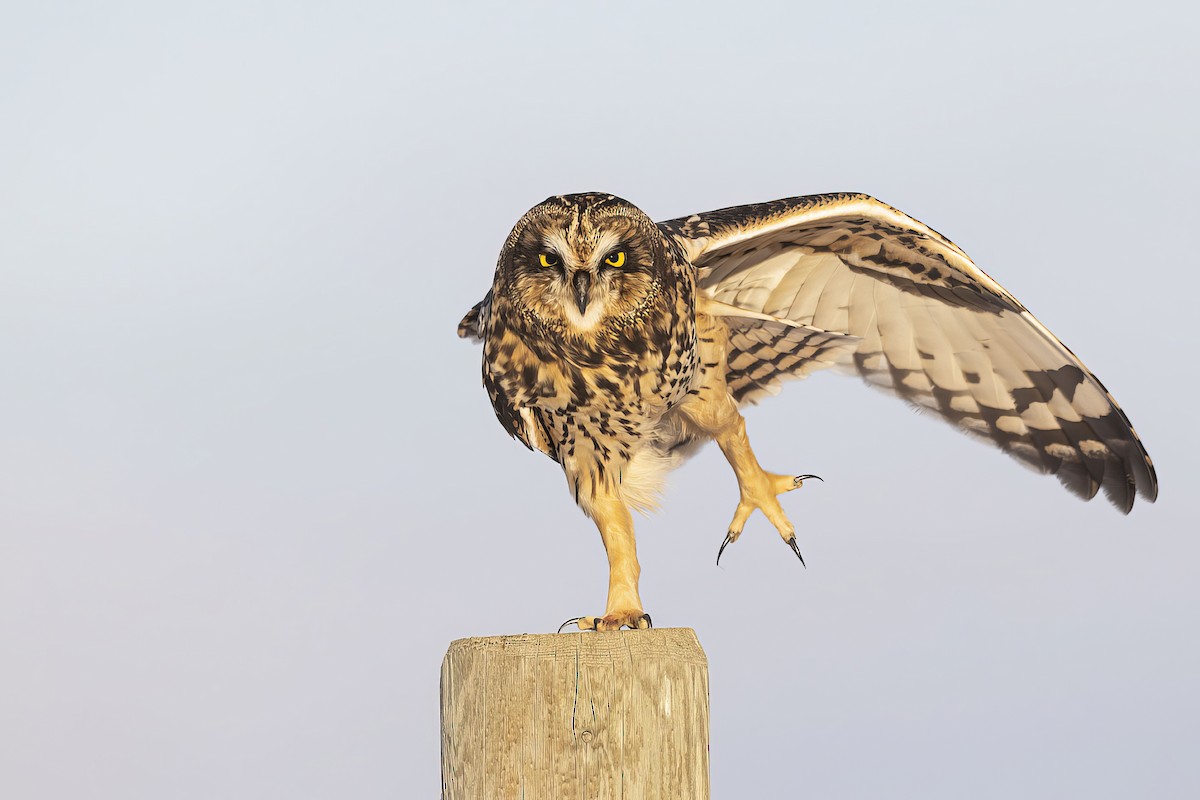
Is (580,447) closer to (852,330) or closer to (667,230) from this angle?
(667,230)

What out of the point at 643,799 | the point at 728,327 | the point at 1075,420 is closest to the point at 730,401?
the point at 728,327

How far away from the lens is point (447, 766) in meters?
3.49

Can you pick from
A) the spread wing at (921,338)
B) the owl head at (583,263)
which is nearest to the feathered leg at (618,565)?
the owl head at (583,263)

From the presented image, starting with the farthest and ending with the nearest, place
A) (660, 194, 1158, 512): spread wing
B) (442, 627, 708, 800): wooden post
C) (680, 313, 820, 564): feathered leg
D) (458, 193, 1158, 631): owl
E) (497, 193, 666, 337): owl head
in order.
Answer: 1. (660, 194, 1158, 512): spread wing
2. (680, 313, 820, 564): feathered leg
3. (458, 193, 1158, 631): owl
4. (497, 193, 666, 337): owl head
5. (442, 627, 708, 800): wooden post

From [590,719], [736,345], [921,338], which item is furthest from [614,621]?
[921,338]

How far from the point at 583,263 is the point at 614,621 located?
49.2 inches

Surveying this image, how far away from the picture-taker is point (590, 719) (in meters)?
3.25

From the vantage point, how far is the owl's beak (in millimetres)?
4148

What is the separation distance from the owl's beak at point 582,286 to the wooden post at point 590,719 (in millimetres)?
1253

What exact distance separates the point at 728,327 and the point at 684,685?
7.26 feet

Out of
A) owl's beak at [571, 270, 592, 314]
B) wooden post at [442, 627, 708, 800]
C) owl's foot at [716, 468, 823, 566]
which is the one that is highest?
owl's beak at [571, 270, 592, 314]

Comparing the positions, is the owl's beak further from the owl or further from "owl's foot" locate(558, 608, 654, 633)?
"owl's foot" locate(558, 608, 654, 633)

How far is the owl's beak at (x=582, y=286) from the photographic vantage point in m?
4.15


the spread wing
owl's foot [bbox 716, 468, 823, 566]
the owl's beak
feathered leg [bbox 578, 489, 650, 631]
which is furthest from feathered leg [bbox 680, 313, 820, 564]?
A: the owl's beak
